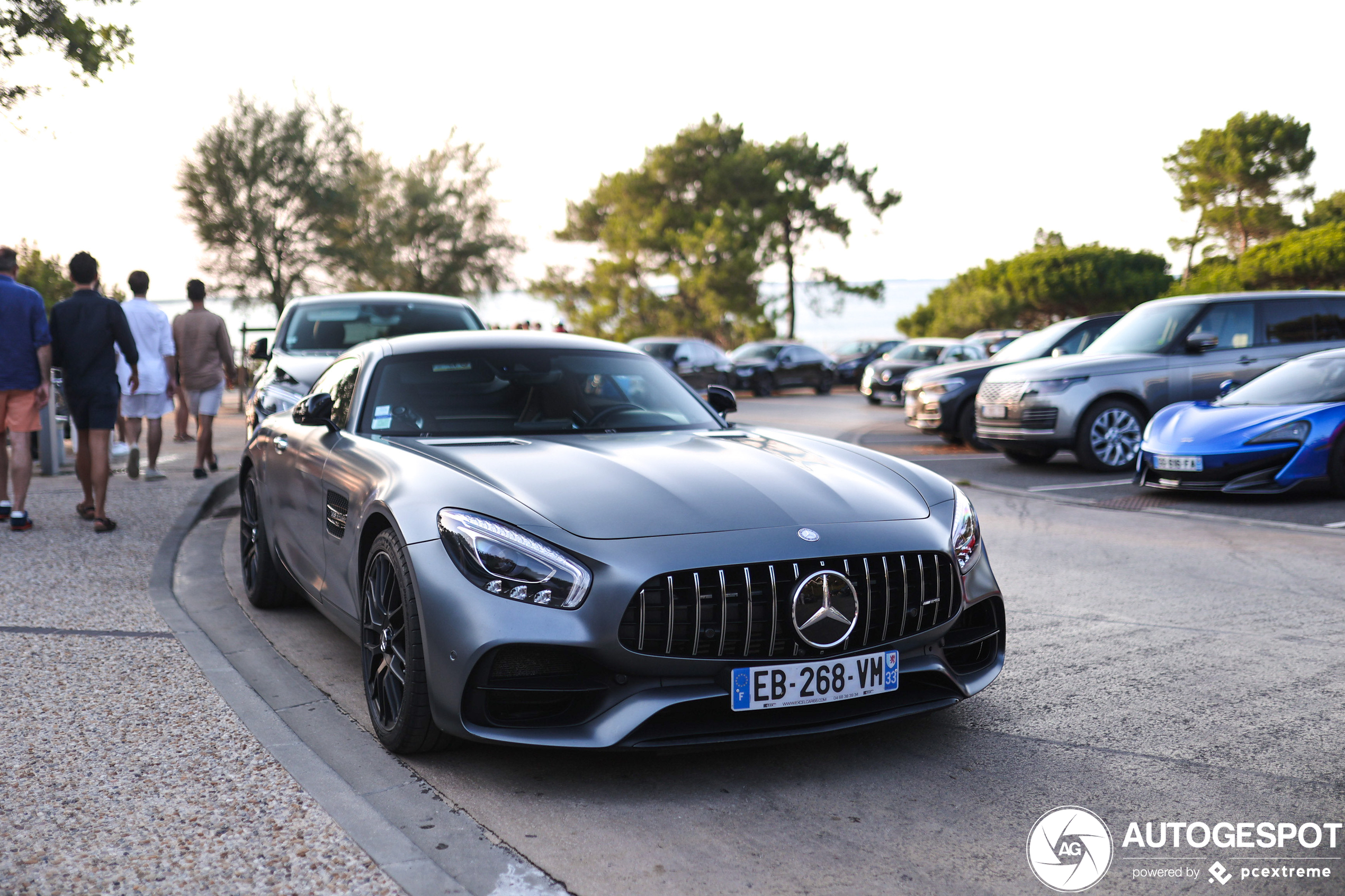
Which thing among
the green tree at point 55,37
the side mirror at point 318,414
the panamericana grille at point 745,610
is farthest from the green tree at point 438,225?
the panamericana grille at point 745,610

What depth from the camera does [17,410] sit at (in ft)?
24.5

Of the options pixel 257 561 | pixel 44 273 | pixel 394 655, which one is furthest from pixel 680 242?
pixel 394 655

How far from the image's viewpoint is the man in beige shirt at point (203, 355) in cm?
1101

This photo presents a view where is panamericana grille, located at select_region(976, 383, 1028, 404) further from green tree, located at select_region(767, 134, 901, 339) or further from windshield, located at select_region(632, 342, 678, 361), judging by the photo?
green tree, located at select_region(767, 134, 901, 339)

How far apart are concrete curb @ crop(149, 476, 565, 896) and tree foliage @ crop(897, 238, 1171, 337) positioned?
6122 centimetres

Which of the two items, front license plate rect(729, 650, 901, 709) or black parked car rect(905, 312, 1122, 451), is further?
black parked car rect(905, 312, 1122, 451)

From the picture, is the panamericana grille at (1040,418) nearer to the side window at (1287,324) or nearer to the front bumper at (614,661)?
the side window at (1287,324)

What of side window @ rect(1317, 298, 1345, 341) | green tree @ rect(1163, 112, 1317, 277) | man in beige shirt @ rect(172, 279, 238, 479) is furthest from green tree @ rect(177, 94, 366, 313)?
green tree @ rect(1163, 112, 1317, 277)

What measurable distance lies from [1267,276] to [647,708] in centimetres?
5312

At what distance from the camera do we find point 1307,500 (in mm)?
9008

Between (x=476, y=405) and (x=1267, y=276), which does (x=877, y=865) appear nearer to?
(x=476, y=405)

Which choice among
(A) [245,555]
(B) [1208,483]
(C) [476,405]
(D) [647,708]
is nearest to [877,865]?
(D) [647,708]

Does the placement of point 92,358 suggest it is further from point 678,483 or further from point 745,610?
point 745,610

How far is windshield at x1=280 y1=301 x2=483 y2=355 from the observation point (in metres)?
10.0
